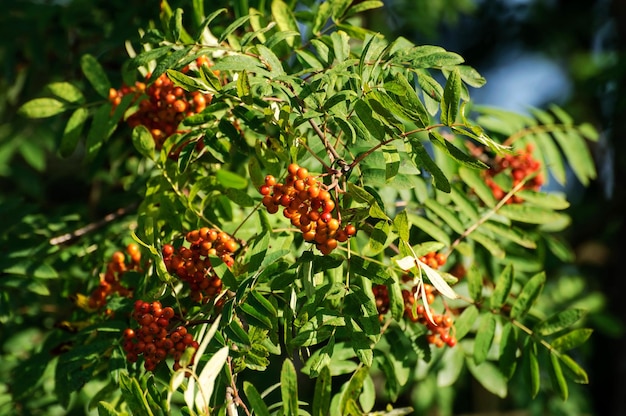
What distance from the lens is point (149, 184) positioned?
173 centimetres


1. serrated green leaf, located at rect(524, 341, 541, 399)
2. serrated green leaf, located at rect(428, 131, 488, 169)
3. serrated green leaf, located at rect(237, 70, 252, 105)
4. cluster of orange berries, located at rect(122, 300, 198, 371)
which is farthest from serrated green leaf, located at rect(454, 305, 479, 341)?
serrated green leaf, located at rect(237, 70, 252, 105)

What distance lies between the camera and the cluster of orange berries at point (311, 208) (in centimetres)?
139

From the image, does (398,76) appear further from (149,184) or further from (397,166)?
(149,184)

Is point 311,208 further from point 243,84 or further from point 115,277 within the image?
point 115,277

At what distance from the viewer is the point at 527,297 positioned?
190 centimetres

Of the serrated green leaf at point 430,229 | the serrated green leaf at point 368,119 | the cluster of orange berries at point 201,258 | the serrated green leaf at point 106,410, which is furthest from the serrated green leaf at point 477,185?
the serrated green leaf at point 106,410

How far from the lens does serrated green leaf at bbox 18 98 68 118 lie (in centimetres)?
199

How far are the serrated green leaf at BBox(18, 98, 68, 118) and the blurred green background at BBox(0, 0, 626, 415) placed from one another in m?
0.24

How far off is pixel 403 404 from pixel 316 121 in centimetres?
244

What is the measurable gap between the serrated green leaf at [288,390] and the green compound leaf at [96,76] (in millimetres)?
966

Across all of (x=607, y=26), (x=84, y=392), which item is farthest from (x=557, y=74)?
(x=84, y=392)

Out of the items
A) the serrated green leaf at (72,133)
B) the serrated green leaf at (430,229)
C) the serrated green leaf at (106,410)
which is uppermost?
the serrated green leaf at (430,229)

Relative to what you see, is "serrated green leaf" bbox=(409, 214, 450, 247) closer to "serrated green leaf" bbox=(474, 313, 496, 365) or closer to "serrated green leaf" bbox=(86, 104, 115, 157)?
"serrated green leaf" bbox=(474, 313, 496, 365)

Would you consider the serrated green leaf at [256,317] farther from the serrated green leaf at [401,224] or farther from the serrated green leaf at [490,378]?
the serrated green leaf at [490,378]
